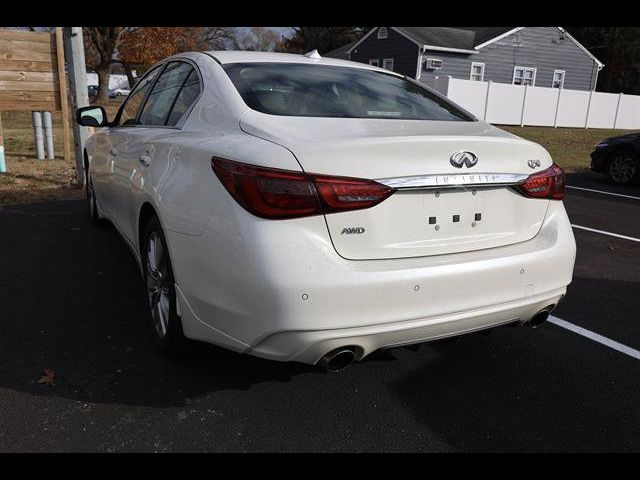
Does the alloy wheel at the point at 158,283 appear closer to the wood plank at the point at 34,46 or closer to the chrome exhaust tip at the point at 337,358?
the chrome exhaust tip at the point at 337,358

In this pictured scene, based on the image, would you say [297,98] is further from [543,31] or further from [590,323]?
[543,31]

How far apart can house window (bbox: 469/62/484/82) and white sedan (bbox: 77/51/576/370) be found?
28.1 metres

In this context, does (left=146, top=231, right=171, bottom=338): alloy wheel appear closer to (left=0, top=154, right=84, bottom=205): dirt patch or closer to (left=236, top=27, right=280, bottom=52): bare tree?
(left=0, top=154, right=84, bottom=205): dirt patch

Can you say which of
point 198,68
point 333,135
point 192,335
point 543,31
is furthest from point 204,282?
point 543,31

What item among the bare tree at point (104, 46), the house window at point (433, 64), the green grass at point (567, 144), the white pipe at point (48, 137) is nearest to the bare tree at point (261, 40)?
the bare tree at point (104, 46)

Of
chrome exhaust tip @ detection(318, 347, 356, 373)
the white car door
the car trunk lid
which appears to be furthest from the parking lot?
the car trunk lid

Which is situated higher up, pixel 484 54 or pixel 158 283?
pixel 484 54

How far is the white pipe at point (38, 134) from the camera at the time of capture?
34.0ft

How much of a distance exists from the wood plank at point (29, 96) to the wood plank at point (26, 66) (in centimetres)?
37

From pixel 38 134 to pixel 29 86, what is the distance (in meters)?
1.61

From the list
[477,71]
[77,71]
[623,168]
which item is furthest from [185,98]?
[477,71]

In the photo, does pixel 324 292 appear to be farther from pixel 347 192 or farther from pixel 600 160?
pixel 600 160

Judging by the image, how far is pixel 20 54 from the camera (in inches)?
360

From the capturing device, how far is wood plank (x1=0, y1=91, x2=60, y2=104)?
9102 millimetres
